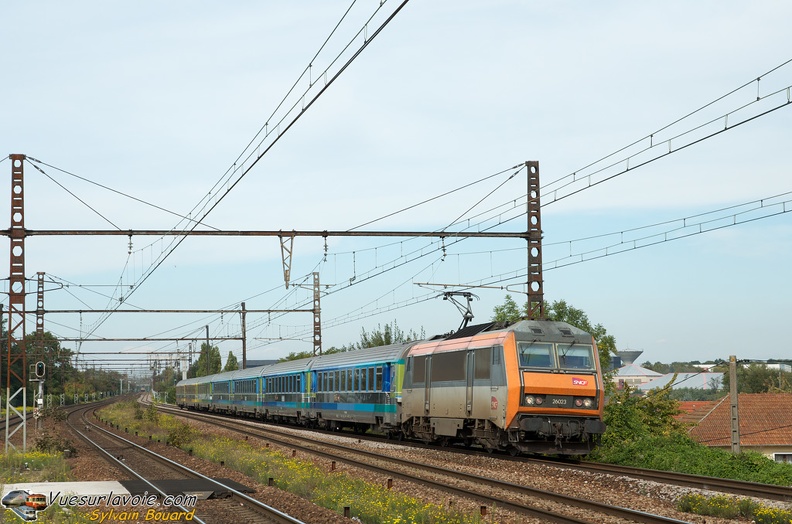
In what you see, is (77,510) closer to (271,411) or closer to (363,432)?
(363,432)

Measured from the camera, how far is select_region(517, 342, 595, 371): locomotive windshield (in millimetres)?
22172

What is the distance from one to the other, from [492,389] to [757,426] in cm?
3831

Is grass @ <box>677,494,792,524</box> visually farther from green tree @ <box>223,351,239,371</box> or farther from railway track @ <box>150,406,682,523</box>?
green tree @ <box>223,351,239,371</box>

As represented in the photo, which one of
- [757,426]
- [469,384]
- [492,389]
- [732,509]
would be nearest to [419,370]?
[469,384]

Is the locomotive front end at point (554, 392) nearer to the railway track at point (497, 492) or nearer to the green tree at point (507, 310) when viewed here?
the railway track at point (497, 492)

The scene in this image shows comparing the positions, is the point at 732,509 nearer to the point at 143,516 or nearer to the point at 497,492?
the point at 497,492

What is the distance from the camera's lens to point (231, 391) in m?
63.4

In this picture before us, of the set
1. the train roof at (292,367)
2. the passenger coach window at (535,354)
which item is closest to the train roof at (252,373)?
the train roof at (292,367)

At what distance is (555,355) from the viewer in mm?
22531

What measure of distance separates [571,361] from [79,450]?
54.0 feet

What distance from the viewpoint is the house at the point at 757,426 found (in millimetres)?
51938

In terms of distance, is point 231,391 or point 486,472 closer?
point 486,472

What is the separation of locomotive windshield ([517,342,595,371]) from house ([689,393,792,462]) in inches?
1149

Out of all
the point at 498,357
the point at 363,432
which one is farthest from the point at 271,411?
the point at 498,357
